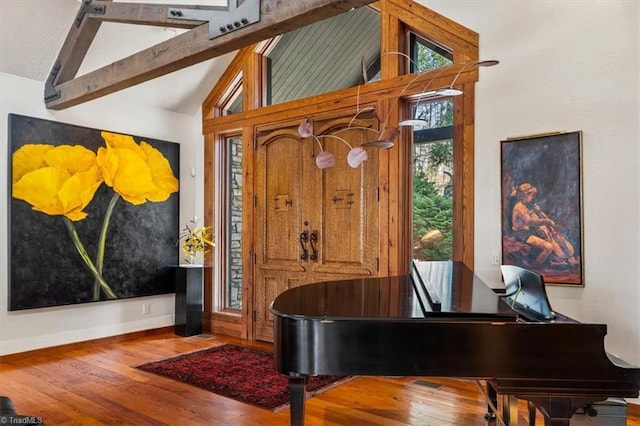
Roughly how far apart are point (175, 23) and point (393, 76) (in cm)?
195

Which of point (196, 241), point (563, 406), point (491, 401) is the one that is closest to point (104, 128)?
point (196, 241)

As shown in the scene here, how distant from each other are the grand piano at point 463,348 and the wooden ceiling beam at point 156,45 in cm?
159

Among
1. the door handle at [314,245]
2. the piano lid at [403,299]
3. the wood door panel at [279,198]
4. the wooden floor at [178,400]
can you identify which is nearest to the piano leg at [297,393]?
the piano lid at [403,299]

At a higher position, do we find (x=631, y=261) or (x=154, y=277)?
(x=631, y=261)

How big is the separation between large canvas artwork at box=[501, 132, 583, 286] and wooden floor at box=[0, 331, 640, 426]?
1079mm

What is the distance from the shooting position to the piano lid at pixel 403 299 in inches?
80.8

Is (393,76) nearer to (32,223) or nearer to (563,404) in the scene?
(563,404)

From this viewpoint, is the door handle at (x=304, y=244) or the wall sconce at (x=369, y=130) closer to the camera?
the wall sconce at (x=369, y=130)

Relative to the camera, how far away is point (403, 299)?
8.32 feet

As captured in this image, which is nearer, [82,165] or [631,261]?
[631,261]

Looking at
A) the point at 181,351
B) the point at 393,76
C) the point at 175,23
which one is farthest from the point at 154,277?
the point at 393,76

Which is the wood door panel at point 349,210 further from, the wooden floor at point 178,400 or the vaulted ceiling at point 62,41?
the wooden floor at point 178,400

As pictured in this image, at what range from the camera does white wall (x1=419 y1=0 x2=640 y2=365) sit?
316 cm

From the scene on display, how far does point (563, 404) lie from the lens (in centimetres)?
186
